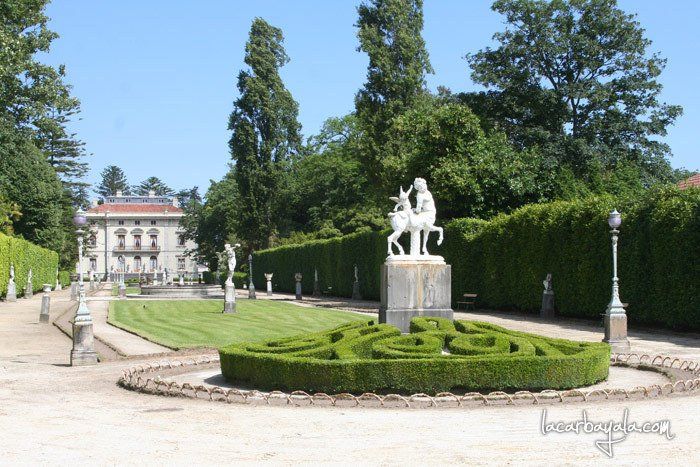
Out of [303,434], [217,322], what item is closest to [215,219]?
[217,322]

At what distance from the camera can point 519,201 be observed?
3722 centimetres

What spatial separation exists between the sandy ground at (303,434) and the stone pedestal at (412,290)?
6.21m

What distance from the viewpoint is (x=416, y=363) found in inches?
443

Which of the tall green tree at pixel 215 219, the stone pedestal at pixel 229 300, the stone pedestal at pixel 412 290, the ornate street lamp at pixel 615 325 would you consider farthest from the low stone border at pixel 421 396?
the tall green tree at pixel 215 219

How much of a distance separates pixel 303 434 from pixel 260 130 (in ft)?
185

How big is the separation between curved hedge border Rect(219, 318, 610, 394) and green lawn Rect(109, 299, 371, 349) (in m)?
7.05

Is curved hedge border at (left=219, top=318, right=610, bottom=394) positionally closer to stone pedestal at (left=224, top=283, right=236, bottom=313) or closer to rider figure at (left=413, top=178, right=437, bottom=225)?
rider figure at (left=413, top=178, right=437, bottom=225)

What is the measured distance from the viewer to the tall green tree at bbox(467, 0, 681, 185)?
39.4 m

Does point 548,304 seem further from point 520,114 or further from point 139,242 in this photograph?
point 139,242

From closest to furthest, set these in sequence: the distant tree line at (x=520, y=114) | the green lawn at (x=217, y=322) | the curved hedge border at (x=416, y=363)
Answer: the curved hedge border at (x=416, y=363)
the green lawn at (x=217, y=322)
the distant tree line at (x=520, y=114)

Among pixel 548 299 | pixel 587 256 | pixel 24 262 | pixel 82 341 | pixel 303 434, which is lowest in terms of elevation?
pixel 303 434

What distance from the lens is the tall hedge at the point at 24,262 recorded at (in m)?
44.1


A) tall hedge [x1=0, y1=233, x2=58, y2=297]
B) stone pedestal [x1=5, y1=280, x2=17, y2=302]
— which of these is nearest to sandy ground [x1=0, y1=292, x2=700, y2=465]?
tall hedge [x1=0, y1=233, x2=58, y2=297]

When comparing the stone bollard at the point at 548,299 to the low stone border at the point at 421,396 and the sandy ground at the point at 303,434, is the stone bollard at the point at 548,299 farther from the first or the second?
the sandy ground at the point at 303,434
